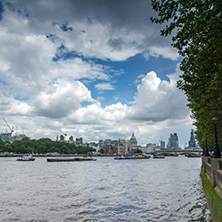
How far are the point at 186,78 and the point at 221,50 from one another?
208 inches

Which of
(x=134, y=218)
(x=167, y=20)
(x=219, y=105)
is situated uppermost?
(x=167, y=20)

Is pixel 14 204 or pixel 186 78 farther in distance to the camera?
pixel 14 204

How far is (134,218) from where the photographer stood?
19594mm

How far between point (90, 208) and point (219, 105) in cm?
1713

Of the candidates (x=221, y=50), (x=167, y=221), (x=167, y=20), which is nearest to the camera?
(x=167, y=20)

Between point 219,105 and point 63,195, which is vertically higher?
point 219,105

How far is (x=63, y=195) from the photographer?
96.7 ft

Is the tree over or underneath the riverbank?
over

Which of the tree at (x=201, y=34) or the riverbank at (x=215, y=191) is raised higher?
the tree at (x=201, y=34)

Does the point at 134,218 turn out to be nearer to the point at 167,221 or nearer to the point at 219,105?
the point at 167,221

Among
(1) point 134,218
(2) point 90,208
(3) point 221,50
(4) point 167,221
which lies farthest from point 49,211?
(3) point 221,50

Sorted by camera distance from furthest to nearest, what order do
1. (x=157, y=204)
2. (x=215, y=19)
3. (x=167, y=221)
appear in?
(x=157, y=204), (x=167, y=221), (x=215, y=19)

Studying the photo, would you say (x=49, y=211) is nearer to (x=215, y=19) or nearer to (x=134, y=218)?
(x=134, y=218)

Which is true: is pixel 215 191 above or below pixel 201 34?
below
